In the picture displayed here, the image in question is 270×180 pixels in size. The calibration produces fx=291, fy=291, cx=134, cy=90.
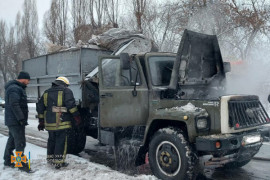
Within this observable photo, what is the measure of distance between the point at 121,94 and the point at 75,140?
2.00 m

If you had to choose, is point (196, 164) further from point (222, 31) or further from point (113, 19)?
point (113, 19)

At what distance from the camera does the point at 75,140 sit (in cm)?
647

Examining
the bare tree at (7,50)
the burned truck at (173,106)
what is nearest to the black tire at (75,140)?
the burned truck at (173,106)

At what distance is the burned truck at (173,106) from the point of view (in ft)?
13.5

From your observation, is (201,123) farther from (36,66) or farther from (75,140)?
(36,66)

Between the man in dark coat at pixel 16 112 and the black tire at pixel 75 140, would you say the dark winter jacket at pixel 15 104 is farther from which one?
the black tire at pixel 75 140

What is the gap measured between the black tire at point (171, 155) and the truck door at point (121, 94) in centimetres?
60

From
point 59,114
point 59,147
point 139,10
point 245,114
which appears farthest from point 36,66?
point 139,10

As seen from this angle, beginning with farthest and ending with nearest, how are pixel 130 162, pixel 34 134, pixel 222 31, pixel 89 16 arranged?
pixel 89 16
pixel 222 31
pixel 34 134
pixel 130 162

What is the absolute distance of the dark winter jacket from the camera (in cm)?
497

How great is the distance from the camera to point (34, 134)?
970cm

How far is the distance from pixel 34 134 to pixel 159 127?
6188mm

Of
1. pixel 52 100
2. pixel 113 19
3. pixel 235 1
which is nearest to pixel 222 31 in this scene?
pixel 235 1

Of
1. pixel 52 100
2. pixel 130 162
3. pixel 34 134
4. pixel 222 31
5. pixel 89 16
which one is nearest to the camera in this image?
pixel 52 100
